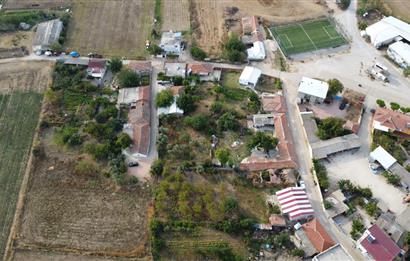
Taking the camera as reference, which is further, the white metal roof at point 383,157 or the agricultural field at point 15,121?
the white metal roof at point 383,157

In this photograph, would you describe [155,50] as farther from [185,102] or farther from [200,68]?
[185,102]

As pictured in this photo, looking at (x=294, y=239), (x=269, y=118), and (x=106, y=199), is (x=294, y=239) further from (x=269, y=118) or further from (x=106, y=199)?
(x=106, y=199)

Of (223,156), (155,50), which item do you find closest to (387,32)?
(155,50)

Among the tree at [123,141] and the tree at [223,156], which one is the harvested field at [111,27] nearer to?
the tree at [123,141]

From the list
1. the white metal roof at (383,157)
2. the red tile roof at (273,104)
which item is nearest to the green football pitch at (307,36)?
the red tile roof at (273,104)

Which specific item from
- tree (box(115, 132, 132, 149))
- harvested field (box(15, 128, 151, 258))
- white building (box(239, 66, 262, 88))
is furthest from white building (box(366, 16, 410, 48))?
harvested field (box(15, 128, 151, 258))
